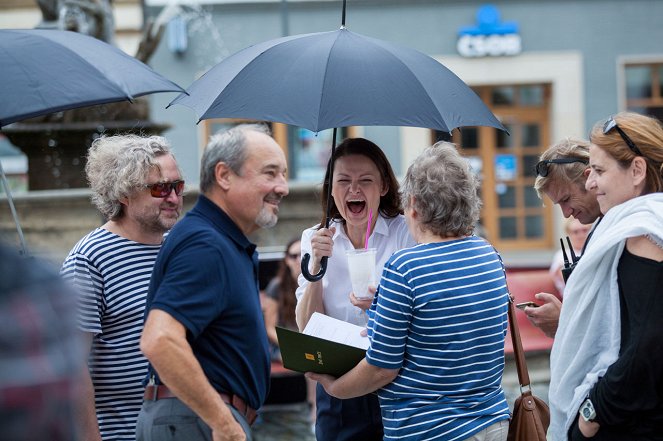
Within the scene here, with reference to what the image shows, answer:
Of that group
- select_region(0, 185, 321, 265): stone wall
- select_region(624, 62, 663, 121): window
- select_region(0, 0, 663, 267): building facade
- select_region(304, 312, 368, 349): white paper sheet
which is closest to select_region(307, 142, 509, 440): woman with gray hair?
select_region(304, 312, 368, 349): white paper sheet

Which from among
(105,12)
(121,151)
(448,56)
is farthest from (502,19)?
(121,151)

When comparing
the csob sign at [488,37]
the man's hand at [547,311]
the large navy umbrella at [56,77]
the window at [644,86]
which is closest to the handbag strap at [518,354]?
the man's hand at [547,311]

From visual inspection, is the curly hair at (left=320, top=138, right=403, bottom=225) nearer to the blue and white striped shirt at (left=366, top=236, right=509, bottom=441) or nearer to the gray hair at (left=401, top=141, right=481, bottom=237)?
the gray hair at (left=401, top=141, right=481, bottom=237)

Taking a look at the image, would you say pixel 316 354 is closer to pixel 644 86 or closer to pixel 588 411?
pixel 588 411

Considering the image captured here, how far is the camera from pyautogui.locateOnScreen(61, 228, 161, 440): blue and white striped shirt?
311 centimetres

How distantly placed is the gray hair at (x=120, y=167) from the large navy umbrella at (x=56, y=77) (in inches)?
6.4

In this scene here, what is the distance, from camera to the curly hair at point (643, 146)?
274cm

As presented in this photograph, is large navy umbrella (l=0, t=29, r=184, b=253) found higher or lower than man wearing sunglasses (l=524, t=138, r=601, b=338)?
higher

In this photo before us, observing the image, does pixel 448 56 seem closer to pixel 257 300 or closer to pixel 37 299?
pixel 257 300

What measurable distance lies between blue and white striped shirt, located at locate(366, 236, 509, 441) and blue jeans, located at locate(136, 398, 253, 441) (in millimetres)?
459

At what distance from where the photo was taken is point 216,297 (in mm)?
2533

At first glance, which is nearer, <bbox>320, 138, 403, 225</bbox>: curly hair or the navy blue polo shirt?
the navy blue polo shirt

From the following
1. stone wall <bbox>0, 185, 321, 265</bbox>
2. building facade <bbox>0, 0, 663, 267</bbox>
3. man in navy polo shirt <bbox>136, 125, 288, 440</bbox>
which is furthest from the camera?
building facade <bbox>0, 0, 663, 267</bbox>

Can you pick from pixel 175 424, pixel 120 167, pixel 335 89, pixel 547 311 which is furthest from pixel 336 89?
pixel 175 424
